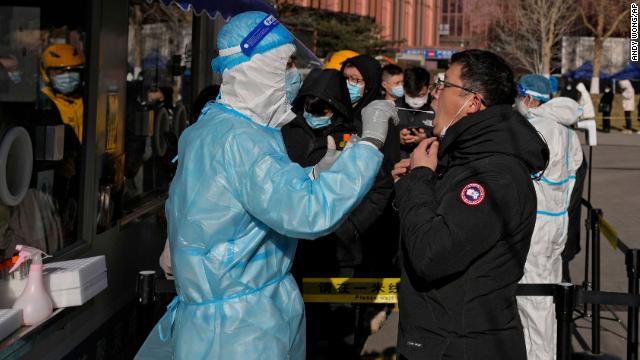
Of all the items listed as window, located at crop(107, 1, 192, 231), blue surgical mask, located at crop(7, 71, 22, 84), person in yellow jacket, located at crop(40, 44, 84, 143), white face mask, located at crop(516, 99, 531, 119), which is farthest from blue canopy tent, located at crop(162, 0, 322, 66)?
white face mask, located at crop(516, 99, 531, 119)

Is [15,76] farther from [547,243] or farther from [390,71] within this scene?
[390,71]

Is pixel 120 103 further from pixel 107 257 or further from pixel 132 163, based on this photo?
pixel 107 257

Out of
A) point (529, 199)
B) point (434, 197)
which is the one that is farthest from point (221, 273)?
point (529, 199)

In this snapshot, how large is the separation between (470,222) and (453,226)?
0.06 m

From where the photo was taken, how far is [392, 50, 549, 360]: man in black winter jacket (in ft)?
8.92

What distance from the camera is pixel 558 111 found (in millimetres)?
6023

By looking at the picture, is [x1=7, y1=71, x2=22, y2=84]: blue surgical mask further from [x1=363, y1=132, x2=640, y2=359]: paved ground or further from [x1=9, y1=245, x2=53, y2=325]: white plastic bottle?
[x1=363, y1=132, x2=640, y2=359]: paved ground

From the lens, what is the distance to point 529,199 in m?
→ 2.86

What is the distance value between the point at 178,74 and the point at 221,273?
5609 millimetres

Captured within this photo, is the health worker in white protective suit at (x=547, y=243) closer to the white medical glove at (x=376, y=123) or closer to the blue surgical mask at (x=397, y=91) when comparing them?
the blue surgical mask at (x=397, y=91)

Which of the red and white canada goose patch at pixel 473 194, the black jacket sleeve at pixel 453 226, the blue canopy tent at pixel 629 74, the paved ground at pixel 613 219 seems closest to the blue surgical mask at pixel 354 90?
the paved ground at pixel 613 219

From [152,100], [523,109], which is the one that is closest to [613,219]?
[523,109]

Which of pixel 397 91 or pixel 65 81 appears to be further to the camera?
pixel 397 91

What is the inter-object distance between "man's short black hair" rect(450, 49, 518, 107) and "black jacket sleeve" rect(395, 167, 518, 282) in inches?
14.3
